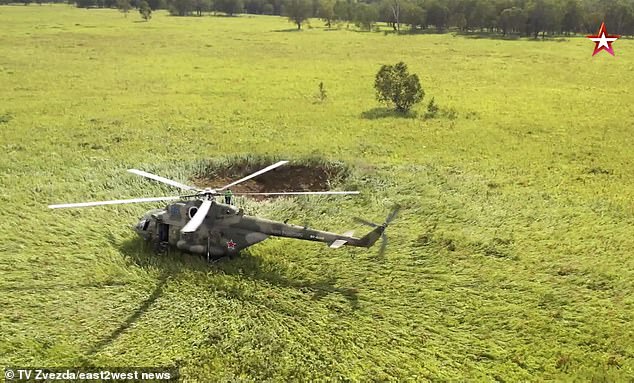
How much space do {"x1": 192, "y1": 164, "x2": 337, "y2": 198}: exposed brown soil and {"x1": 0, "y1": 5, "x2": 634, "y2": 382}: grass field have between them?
1.00 meters

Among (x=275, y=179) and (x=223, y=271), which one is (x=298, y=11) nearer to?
(x=275, y=179)

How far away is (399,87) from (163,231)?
847 inches

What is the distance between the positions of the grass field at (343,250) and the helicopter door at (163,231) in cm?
69

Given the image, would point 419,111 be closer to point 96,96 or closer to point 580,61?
point 96,96

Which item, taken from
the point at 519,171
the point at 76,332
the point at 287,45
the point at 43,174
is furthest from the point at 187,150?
the point at 287,45

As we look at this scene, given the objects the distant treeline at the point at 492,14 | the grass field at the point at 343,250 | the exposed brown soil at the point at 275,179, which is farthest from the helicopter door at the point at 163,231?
the distant treeline at the point at 492,14

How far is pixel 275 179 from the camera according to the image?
1978 centimetres

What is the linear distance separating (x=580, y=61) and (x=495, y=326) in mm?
51850

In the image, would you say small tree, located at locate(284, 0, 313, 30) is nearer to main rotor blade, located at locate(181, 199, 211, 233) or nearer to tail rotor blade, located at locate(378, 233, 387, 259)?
tail rotor blade, located at locate(378, 233, 387, 259)

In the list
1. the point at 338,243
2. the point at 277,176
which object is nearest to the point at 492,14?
the point at 277,176

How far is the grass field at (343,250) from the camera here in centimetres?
1073

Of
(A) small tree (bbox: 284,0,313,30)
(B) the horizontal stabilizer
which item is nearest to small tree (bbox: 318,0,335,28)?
(A) small tree (bbox: 284,0,313,30)

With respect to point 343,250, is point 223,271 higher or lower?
lower

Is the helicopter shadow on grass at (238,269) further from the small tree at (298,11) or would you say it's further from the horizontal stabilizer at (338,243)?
the small tree at (298,11)
